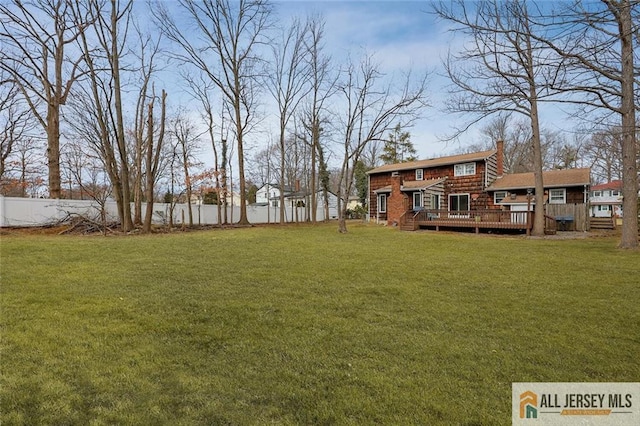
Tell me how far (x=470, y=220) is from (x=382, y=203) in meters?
8.95

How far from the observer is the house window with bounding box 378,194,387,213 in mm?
25422

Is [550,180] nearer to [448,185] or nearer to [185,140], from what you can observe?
[448,185]

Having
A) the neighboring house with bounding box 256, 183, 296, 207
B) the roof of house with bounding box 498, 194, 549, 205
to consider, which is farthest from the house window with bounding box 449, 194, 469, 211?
the neighboring house with bounding box 256, 183, 296, 207

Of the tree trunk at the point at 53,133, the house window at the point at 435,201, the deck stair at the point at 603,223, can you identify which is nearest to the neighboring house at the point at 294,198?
the house window at the point at 435,201

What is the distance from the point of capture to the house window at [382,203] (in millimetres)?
25422

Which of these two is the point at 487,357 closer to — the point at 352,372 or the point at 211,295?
the point at 352,372

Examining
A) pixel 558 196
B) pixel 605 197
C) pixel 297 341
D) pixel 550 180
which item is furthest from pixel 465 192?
pixel 605 197

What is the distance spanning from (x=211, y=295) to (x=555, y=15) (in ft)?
22.1

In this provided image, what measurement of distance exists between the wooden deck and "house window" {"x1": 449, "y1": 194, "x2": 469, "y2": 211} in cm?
377

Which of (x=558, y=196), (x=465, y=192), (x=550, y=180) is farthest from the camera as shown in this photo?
(x=465, y=192)

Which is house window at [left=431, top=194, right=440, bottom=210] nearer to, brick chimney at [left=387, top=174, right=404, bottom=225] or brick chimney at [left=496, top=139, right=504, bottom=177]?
brick chimney at [left=387, top=174, right=404, bottom=225]

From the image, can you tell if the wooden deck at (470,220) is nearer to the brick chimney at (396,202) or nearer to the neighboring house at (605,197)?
the brick chimney at (396,202)

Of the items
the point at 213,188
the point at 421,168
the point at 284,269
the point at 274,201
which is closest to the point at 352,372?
the point at 284,269

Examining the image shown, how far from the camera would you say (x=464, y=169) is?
886 inches
